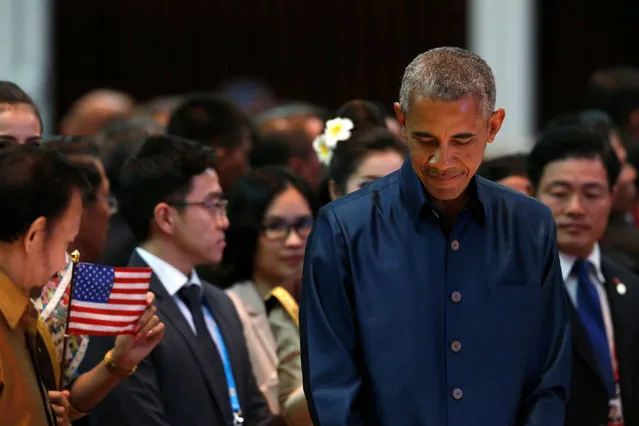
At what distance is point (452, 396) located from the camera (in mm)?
3369

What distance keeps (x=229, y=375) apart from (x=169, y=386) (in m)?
0.31

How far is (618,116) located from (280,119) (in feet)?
6.56

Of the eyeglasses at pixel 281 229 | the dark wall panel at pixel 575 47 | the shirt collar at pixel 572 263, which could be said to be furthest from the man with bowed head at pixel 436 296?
the dark wall panel at pixel 575 47

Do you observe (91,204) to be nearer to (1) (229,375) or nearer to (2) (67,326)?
(1) (229,375)

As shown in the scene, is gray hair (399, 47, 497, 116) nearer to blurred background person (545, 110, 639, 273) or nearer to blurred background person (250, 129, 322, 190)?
blurred background person (545, 110, 639, 273)

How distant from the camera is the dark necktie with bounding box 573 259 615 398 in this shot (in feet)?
16.1

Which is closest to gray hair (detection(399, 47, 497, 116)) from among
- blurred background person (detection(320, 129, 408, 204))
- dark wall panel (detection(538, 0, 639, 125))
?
blurred background person (detection(320, 129, 408, 204))

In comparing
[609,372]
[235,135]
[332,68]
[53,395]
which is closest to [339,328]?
[53,395]

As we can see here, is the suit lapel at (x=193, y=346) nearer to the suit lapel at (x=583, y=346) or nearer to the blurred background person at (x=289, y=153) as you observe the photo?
the suit lapel at (x=583, y=346)

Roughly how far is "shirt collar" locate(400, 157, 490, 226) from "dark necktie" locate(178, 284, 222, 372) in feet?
4.46

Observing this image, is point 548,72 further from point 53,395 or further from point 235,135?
point 53,395

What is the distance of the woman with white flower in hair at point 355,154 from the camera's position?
5293 millimetres

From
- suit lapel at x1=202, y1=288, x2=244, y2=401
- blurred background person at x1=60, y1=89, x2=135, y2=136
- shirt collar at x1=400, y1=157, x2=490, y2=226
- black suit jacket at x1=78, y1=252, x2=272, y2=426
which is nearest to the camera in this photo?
shirt collar at x1=400, y1=157, x2=490, y2=226

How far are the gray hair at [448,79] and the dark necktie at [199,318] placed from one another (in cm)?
154
